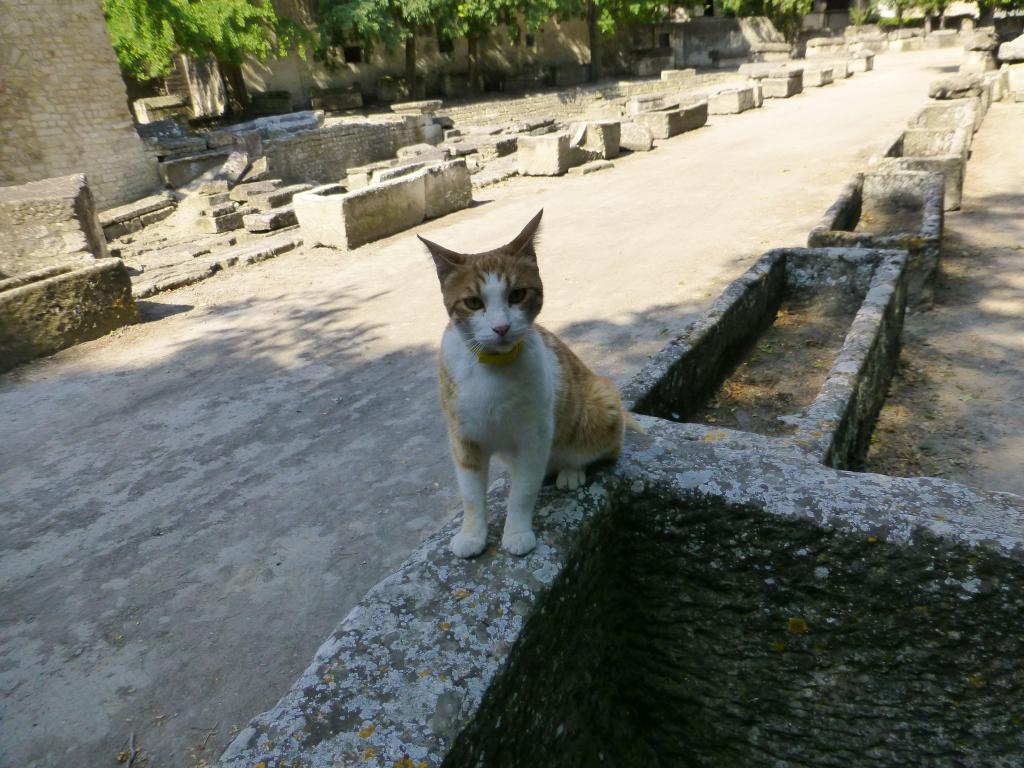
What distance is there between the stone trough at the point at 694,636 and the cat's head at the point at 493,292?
584 mm

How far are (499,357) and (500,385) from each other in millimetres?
75

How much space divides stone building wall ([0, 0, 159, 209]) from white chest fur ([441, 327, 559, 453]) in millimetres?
16017

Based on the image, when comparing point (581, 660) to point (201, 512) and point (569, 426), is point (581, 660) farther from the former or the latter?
point (201, 512)

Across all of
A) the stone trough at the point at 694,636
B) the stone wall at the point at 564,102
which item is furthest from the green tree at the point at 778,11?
the stone trough at the point at 694,636

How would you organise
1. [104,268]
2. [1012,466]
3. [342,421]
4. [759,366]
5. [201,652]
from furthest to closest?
[104,268]
[342,421]
[759,366]
[1012,466]
[201,652]

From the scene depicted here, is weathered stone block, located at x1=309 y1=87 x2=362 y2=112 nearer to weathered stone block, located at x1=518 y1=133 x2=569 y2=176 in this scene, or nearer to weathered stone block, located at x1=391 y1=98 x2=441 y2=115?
weathered stone block, located at x1=391 y1=98 x2=441 y2=115

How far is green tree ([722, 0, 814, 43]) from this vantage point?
35250mm

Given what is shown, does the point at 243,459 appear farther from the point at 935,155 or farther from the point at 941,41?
the point at 941,41

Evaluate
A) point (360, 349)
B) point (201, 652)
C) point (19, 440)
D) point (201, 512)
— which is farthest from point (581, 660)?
point (19, 440)

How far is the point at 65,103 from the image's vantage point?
46.8 feet

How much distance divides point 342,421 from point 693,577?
10.8 feet

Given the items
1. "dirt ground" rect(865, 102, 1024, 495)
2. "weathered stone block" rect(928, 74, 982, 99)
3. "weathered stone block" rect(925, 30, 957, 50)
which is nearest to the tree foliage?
"weathered stone block" rect(928, 74, 982, 99)

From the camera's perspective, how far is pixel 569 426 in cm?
200

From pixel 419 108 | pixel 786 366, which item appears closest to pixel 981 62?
pixel 419 108
